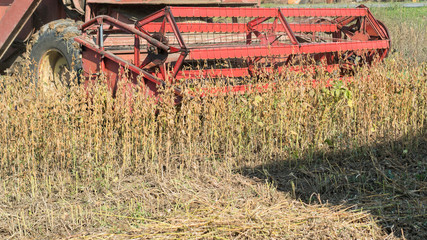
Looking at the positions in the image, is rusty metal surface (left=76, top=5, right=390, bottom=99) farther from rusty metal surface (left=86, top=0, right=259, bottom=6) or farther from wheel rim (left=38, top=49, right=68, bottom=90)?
wheel rim (left=38, top=49, right=68, bottom=90)

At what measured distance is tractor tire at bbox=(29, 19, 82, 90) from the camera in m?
5.91

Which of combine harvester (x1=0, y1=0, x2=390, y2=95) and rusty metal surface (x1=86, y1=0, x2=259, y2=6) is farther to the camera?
rusty metal surface (x1=86, y1=0, x2=259, y2=6)

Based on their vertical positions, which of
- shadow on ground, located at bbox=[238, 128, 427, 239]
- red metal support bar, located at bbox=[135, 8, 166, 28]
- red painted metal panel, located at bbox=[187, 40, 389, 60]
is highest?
red metal support bar, located at bbox=[135, 8, 166, 28]

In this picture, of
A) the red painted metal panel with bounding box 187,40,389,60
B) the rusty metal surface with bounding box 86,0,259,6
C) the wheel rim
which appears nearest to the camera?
the red painted metal panel with bounding box 187,40,389,60

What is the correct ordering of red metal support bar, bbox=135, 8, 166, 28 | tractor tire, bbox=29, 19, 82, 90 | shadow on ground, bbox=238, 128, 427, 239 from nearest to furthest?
shadow on ground, bbox=238, 128, 427, 239, red metal support bar, bbox=135, 8, 166, 28, tractor tire, bbox=29, 19, 82, 90

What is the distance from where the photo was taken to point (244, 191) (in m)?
3.58

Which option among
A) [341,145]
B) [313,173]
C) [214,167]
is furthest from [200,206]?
[341,145]

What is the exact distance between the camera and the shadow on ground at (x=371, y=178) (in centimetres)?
319

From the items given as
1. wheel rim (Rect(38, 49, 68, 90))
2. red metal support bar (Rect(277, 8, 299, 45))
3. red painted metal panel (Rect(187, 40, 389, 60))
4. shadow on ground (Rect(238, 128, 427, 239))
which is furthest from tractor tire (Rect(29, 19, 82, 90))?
shadow on ground (Rect(238, 128, 427, 239))

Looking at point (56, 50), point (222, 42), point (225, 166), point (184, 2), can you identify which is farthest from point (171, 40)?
point (225, 166)

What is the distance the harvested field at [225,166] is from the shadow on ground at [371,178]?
0.04 feet

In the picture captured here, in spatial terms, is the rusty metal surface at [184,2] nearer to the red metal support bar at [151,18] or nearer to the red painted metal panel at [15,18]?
the red painted metal panel at [15,18]

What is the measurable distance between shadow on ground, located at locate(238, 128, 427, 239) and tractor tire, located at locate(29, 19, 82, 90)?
2853 millimetres

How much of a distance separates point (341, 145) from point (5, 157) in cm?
272
